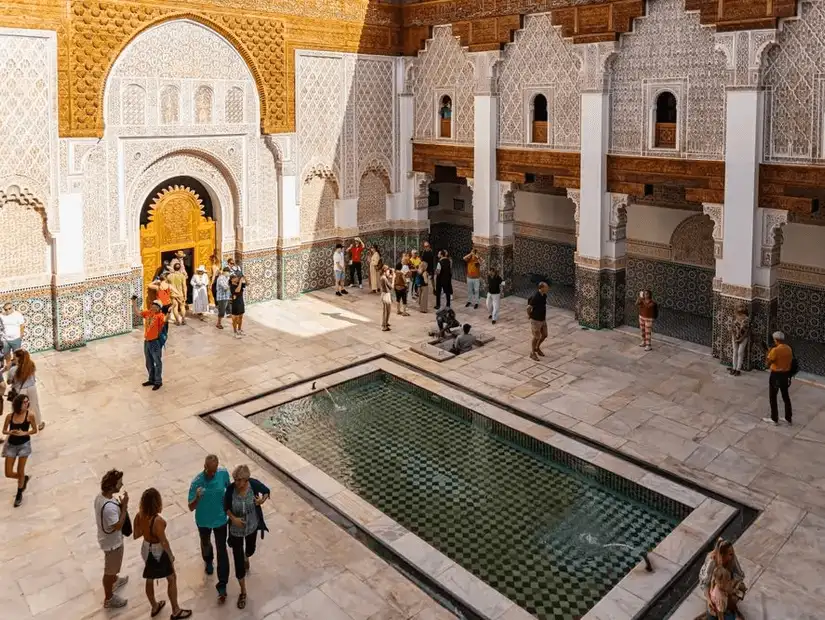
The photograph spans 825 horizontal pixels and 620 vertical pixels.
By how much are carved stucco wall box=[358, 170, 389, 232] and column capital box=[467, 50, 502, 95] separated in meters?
2.73

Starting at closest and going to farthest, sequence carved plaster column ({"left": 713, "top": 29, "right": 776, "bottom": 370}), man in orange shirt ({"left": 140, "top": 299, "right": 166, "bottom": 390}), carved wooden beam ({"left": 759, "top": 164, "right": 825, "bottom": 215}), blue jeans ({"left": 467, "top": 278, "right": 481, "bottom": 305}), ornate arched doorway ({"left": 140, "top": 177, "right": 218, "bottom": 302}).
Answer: man in orange shirt ({"left": 140, "top": 299, "right": 166, "bottom": 390})
carved wooden beam ({"left": 759, "top": 164, "right": 825, "bottom": 215})
carved plaster column ({"left": 713, "top": 29, "right": 776, "bottom": 370})
ornate arched doorway ({"left": 140, "top": 177, "right": 218, "bottom": 302})
blue jeans ({"left": 467, "top": 278, "right": 481, "bottom": 305})

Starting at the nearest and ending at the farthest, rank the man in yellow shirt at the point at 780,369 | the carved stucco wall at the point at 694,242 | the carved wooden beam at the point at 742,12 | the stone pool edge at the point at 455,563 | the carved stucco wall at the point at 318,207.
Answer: the stone pool edge at the point at 455,563 < the man in yellow shirt at the point at 780,369 < the carved wooden beam at the point at 742,12 < the carved stucco wall at the point at 694,242 < the carved stucco wall at the point at 318,207

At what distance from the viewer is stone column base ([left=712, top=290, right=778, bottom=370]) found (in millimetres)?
9266

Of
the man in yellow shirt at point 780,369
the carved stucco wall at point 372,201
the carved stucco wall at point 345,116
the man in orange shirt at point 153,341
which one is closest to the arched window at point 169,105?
the carved stucco wall at point 345,116

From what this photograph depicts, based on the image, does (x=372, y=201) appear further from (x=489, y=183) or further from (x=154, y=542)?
(x=154, y=542)

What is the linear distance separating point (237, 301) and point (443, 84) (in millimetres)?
5630

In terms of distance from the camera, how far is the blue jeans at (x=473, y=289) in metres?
12.4

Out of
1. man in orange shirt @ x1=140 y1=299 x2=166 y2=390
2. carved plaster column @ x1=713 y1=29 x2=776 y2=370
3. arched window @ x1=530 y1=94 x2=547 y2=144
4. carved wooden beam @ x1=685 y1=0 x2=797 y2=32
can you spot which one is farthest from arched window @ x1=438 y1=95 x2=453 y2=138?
man in orange shirt @ x1=140 y1=299 x2=166 y2=390

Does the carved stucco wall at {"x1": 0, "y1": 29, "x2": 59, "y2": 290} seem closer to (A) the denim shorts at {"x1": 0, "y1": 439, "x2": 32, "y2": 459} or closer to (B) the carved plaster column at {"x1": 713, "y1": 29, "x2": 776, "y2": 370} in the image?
(A) the denim shorts at {"x1": 0, "y1": 439, "x2": 32, "y2": 459}

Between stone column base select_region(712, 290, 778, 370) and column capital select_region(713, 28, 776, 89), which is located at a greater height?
column capital select_region(713, 28, 776, 89)

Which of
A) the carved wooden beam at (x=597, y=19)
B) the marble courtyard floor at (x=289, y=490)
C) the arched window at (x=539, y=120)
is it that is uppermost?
the carved wooden beam at (x=597, y=19)

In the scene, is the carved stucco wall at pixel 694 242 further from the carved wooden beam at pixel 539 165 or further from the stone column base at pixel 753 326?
the stone column base at pixel 753 326

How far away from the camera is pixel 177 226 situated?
38.1ft

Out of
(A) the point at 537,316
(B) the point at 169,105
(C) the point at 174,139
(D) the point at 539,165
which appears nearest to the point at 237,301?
(C) the point at 174,139
